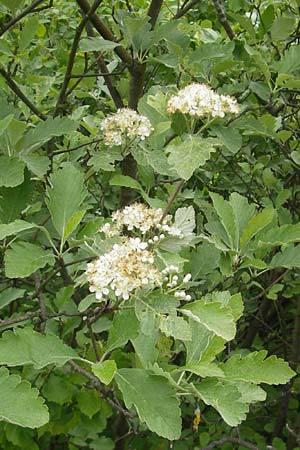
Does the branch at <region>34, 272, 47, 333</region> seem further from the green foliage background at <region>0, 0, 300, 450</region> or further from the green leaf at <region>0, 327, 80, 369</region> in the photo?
the green leaf at <region>0, 327, 80, 369</region>

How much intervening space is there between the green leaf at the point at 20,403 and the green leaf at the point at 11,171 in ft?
1.36

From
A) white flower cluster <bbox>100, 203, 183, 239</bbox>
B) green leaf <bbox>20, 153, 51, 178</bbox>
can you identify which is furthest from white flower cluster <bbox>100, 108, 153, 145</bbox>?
white flower cluster <bbox>100, 203, 183, 239</bbox>

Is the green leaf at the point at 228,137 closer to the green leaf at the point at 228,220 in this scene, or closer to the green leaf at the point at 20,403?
the green leaf at the point at 228,220

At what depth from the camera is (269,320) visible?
8.73 ft

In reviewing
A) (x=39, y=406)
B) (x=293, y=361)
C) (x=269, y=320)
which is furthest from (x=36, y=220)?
(x=269, y=320)

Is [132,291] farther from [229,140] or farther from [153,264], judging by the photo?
[229,140]

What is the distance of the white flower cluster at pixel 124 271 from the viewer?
1.08m

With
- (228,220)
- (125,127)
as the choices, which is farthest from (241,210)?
(125,127)

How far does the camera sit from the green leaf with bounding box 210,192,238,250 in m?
1.48

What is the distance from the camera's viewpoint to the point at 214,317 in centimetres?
108

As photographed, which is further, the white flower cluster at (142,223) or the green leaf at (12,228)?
the white flower cluster at (142,223)

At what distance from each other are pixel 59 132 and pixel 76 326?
494 mm

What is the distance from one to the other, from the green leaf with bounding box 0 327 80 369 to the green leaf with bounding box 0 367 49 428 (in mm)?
43

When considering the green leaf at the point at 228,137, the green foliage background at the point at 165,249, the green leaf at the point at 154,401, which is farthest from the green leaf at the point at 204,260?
the green leaf at the point at 154,401
